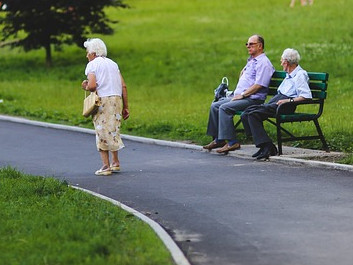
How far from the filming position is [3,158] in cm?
1571

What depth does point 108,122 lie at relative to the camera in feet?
44.4

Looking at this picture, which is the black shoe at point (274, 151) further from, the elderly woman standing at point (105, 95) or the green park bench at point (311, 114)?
the elderly woman standing at point (105, 95)

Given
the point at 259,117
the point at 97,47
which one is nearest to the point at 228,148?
the point at 259,117

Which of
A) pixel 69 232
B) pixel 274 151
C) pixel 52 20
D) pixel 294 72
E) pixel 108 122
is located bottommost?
pixel 274 151

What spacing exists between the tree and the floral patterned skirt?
21345 millimetres

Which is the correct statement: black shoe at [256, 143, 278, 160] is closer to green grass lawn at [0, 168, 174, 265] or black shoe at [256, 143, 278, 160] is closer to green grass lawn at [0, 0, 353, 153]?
green grass lawn at [0, 0, 353, 153]

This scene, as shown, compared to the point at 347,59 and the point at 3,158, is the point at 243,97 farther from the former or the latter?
the point at 347,59

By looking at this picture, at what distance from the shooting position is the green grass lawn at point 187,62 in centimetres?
2045

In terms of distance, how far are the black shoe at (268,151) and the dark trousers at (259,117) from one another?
0.08m

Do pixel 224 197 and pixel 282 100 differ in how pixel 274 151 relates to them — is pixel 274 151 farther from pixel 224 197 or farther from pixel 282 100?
pixel 224 197

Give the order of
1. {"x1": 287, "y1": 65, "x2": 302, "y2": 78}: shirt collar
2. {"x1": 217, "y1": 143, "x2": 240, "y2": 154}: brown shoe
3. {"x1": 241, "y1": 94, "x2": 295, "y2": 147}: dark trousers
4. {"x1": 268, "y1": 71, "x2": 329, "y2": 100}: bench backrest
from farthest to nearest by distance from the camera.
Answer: {"x1": 217, "y1": 143, "x2": 240, "y2": 154}: brown shoe < {"x1": 268, "y1": 71, "x2": 329, "y2": 100}: bench backrest < {"x1": 287, "y1": 65, "x2": 302, "y2": 78}: shirt collar < {"x1": 241, "y1": 94, "x2": 295, "y2": 147}: dark trousers

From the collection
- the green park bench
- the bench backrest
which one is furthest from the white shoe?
the bench backrest

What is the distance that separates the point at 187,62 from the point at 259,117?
18385mm

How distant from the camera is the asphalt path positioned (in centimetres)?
835
